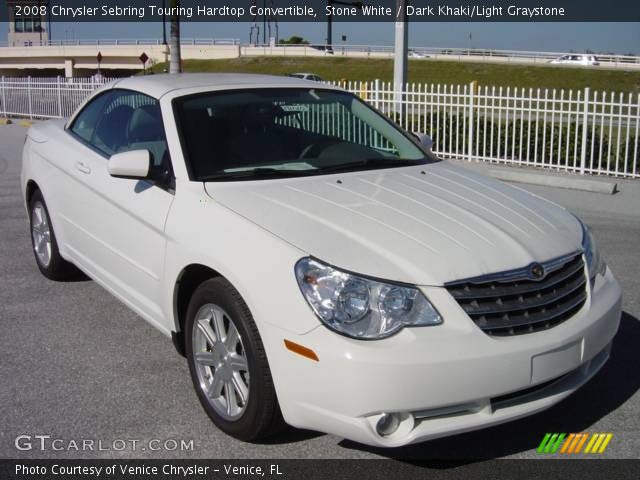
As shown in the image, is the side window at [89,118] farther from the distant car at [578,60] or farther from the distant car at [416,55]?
the distant car at [416,55]

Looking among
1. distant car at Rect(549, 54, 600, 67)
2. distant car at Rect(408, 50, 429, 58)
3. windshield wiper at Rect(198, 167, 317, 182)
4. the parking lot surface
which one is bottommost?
the parking lot surface

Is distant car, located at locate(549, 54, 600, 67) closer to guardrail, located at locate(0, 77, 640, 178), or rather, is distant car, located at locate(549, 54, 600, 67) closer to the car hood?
guardrail, located at locate(0, 77, 640, 178)

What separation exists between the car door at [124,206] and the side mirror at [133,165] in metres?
0.07

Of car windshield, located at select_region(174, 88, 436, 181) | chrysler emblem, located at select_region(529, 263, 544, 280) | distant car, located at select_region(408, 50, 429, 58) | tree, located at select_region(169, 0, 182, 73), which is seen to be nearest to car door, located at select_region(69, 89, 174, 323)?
car windshield, located at select_region(174, 88, 436, 181)

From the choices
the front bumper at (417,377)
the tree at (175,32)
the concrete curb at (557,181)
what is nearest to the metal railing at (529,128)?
the concrete curb at (557,181)

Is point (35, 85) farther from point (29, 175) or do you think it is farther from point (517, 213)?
point (517, 213)

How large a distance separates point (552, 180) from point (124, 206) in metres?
8.49

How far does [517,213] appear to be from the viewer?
3.87 meters

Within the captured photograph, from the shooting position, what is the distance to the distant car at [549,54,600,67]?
55.4 m

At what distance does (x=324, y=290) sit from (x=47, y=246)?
3522mm

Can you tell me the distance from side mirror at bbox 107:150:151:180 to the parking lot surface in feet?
3.67

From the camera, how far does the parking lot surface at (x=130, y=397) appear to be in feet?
11.5

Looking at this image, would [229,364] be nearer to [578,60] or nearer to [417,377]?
[417,377]

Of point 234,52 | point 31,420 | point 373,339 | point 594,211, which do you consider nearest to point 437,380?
point 373,339
